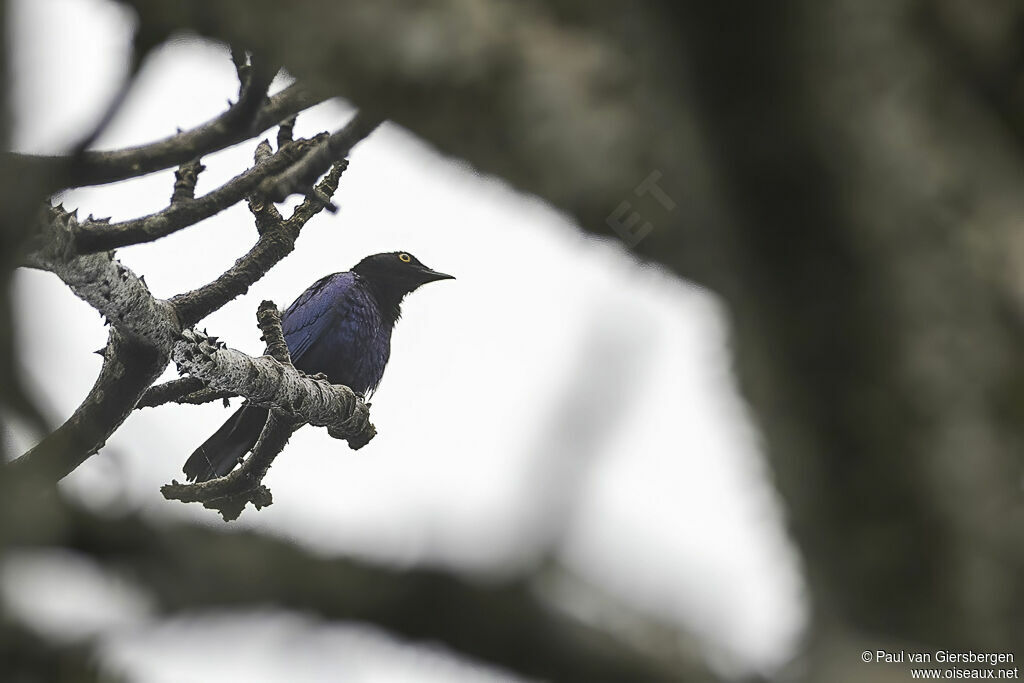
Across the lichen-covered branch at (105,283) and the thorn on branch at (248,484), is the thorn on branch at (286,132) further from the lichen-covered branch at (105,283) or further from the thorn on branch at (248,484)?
the thorn on branch at (248,484)

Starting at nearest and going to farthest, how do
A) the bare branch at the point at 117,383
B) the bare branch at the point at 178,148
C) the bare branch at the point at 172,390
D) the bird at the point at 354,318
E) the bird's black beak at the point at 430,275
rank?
the bare branch at the point at 178,148, the bare branch at the point at 117,383, the bare branch at the point at 172,390, the bird at the point at 354,318, the bird's black beak at the point at 430,275

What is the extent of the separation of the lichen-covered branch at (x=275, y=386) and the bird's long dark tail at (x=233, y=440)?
350 millimetres

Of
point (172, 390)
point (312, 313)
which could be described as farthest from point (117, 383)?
point (312, 313)

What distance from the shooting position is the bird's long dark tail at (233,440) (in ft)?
16.7

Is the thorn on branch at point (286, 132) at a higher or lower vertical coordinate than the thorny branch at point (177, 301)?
higher

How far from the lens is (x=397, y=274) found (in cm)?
697

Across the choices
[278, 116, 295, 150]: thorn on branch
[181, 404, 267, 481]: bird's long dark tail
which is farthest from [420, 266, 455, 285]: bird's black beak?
[278, 116, 295, 150]: thorn on branch

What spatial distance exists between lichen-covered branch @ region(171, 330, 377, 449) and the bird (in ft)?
2.67

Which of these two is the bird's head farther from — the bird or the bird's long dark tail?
the bird's long dark tail

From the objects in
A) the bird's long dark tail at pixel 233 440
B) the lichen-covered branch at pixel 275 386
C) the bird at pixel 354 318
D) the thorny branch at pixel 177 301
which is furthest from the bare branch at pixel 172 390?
the bird at pixel 354 318

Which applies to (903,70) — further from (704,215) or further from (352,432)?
(352,432)

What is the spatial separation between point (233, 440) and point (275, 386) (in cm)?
77

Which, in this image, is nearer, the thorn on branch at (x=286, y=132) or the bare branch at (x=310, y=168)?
the bare branch at (x=310, y=168)

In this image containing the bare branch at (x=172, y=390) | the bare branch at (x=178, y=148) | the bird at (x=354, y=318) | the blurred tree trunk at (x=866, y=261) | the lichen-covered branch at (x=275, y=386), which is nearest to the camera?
the blurred tree trunk at (x=866, y=261)
